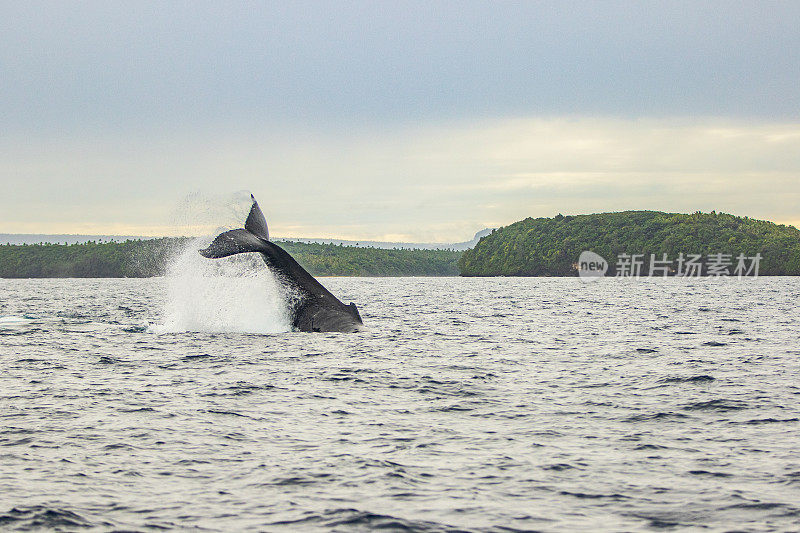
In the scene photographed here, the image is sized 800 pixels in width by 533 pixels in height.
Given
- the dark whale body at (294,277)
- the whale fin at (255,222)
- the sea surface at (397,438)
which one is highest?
the whale fin at (255,222)

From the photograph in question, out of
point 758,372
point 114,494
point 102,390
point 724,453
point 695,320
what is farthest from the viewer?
point 695,320

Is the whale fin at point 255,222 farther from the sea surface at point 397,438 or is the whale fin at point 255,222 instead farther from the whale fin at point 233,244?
the sea surface at point 397,438

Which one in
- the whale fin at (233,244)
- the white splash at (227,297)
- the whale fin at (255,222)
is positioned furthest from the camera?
the white splash at (227,297)

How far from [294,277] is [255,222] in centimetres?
231

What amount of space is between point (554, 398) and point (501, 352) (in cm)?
895

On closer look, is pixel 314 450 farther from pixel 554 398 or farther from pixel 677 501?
pixel 554 398

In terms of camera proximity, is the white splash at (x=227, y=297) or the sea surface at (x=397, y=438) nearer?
the sea surface at (x=397, y=438)

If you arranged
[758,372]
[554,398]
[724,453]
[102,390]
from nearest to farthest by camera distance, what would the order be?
[724,453] < [554,398] < [102,390] < [758,372]

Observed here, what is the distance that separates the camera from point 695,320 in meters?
40.5

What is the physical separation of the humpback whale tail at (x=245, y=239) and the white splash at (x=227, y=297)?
164 centimetres

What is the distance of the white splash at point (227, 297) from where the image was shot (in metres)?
30.3

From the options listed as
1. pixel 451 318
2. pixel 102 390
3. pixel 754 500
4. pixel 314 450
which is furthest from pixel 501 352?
pixel 451 318

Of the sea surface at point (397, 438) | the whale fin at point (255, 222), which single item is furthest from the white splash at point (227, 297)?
the sea surface at point (397, 438)

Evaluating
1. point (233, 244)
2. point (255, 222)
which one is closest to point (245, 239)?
point (233, 244)
